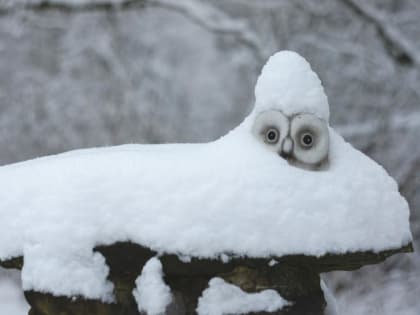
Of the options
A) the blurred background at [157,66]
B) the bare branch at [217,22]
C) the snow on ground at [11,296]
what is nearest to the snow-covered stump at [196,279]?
the snow on ground at [11,296]

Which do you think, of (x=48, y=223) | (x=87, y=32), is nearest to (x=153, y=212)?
(x=48, y=223)

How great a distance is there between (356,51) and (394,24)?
393mm

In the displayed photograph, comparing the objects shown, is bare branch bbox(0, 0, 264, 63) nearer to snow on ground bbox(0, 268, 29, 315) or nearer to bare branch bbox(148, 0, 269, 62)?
bare branch bbox(148, 0, 269, 62)

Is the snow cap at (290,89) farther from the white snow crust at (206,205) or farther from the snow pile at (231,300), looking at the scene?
the snow pile at (231,300)

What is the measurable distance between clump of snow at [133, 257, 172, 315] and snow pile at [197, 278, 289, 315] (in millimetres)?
114

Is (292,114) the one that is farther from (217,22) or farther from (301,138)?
(217,22)

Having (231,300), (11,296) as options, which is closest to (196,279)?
(231,300)

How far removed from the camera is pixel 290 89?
6.46 feet

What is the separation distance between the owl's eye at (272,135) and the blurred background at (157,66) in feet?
12.0

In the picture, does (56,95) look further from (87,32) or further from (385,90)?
(385,90)

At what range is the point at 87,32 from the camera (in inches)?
244

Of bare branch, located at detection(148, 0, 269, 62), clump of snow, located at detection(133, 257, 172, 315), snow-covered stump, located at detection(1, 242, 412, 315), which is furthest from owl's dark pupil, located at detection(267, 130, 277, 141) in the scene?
bare branch, located at detection(148, 0, 269, 62)

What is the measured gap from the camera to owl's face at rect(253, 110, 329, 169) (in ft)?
6.24

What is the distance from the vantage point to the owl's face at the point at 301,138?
6.24 ft
